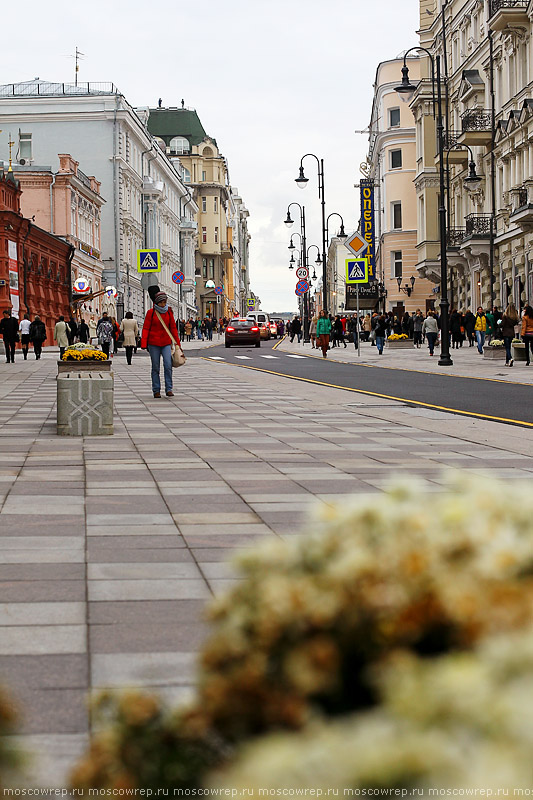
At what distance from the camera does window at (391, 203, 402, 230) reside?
82.8 m

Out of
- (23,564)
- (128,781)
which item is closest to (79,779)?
(128,781)

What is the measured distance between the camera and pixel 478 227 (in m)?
50.6

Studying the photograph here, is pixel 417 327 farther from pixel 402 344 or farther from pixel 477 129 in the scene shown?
pixel 477 129

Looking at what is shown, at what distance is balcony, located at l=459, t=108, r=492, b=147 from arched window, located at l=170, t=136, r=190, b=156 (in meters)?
99.4

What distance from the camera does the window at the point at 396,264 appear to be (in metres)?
81.4

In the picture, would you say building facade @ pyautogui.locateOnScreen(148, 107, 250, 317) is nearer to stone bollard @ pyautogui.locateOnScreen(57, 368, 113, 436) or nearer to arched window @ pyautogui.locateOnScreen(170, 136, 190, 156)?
arched window @ pyautogui.locateOnScreen(170, 136, 190, 156)

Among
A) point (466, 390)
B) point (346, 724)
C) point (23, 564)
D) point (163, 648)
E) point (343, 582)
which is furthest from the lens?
point (466, 390)

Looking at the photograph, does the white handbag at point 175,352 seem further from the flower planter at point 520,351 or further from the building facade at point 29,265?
the building facade at point 29,265

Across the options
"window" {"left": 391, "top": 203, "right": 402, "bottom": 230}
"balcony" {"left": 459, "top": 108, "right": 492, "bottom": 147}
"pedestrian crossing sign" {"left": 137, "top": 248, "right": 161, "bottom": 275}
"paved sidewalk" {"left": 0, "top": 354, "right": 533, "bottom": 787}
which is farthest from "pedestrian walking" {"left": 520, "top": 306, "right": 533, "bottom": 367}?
"window" {"left": 391, "top": 203, "right": 402, "bottom": 230}

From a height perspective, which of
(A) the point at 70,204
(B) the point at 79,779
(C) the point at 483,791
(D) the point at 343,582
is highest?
(A) the point at 70,204

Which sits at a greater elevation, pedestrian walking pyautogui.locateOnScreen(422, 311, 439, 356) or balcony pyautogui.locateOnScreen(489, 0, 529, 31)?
balcony pyautogui.locateOnScreen(489, 0, 529, 31)

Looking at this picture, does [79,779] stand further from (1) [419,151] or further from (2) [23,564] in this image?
(1) [419,151]

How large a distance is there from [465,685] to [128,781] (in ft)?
1.62

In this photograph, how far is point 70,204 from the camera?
214 ft
